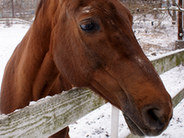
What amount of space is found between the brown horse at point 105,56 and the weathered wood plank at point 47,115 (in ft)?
0.64

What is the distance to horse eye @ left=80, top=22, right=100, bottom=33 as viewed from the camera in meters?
1.23

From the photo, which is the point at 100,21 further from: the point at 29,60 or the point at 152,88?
the point at 29,60

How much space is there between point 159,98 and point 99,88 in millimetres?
456

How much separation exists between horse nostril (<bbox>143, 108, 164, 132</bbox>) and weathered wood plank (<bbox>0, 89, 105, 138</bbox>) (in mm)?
656

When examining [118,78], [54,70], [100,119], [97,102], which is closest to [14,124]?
[118,78]

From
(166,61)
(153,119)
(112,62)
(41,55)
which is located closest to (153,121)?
(153,119)

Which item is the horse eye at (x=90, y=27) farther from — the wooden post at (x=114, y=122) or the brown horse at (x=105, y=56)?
the wooden post at (x=114, y=122)

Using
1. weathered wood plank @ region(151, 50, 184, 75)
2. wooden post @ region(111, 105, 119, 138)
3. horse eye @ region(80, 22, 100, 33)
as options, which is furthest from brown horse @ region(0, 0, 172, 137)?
weathered wood plank @ region(151, 50, 184, 75)

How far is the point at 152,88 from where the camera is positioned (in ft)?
3.44

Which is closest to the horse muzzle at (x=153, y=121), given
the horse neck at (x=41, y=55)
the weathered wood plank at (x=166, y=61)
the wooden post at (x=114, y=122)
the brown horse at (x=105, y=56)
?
the brown horse at (x=105, y=56)

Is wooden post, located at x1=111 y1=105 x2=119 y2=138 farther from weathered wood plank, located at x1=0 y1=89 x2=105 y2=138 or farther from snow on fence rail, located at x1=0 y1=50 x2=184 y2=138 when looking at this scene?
weathered wood plank, located at x1=0 y1=89 x2=105 y2=138

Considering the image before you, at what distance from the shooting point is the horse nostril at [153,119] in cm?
102

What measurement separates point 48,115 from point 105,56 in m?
0.58

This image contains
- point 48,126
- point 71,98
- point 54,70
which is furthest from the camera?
point 54,70
